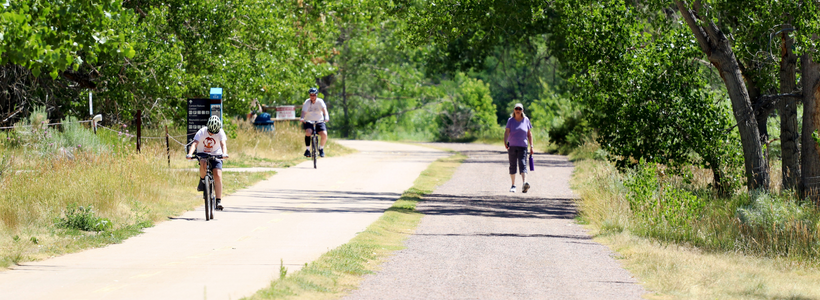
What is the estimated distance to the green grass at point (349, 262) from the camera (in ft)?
27.6

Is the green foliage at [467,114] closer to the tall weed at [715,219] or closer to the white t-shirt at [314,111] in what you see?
the white t-shirt at [314,111]

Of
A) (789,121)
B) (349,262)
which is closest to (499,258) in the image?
(349,262)

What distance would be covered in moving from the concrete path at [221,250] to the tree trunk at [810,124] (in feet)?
23.5

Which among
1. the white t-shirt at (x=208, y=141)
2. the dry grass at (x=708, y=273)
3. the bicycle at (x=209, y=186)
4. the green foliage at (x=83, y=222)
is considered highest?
the white t-shirt at (x=208, y=141)

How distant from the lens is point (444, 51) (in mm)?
34562

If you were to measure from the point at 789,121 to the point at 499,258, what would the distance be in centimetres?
895

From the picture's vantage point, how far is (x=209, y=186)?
14281 mm

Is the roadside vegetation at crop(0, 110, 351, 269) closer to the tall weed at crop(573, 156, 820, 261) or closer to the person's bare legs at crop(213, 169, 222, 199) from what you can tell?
the person's bare legs at crop(213, 169, 222, 199)

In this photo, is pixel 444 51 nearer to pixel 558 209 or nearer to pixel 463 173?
pixel 463 173

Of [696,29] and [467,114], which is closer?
[696,29]

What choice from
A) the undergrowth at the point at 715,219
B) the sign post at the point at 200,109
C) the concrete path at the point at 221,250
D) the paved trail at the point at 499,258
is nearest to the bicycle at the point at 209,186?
the concrete path at the point at 221,250

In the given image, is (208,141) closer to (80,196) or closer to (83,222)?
(80,196)

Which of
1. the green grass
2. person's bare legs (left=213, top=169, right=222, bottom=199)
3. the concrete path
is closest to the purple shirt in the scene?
the concrete path

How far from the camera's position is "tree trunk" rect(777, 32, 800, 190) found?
17125mm
